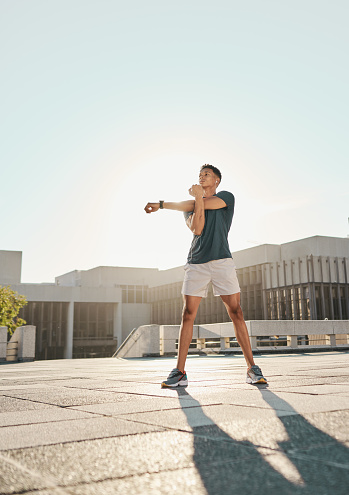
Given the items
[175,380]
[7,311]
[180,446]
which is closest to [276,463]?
[180,446]

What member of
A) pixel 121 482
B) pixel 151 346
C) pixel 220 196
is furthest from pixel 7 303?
pixel 121 482

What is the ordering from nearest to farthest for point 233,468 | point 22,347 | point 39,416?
point 233,468, point 39,416, point 22,347

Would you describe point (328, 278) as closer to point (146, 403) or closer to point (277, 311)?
point (277, 311)

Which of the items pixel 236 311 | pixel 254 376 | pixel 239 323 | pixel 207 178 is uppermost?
pixel 207 178

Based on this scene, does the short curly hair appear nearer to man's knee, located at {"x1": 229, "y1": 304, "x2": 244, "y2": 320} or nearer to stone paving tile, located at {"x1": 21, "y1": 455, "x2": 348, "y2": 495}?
man's knee, located at {"x1": 229, "y1": 304, "x2": 244, "y2": 320}

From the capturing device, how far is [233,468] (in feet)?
4.88

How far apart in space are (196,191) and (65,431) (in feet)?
8.84

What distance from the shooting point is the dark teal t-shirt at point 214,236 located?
4.40m

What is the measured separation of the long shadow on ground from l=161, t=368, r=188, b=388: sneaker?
2012 millimetres

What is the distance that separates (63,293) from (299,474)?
5297cm

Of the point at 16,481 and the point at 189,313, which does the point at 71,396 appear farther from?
the point at 16,481

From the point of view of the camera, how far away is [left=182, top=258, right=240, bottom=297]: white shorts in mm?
4336

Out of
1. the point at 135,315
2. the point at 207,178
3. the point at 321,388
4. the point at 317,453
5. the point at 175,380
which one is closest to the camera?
the point at 317,453

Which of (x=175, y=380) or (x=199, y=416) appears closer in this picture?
(x=199, y=416)
